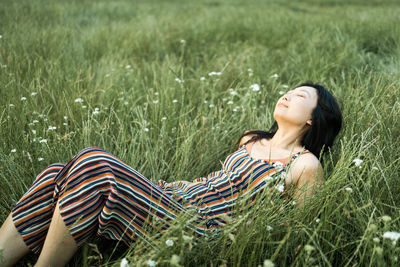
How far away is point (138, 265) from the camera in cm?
112

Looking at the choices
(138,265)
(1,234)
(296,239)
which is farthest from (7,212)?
(296,239)

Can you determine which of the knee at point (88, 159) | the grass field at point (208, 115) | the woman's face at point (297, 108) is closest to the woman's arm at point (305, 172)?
the grass field at point (208, 115)

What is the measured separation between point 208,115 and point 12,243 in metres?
1.57

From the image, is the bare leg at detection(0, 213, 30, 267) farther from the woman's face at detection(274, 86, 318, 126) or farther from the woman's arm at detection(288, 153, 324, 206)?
the woman's face at detection(274, 86, 318, 126)

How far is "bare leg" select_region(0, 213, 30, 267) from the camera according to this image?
4.89 ft

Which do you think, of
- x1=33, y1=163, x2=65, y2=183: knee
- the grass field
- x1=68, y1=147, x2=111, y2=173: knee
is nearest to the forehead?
the grass field

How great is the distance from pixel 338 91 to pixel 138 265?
6.88 feet

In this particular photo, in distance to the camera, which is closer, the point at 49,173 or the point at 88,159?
the point at 88,159

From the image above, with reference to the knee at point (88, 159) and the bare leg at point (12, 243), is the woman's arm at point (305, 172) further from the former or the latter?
the bare leg at point (12, 243)

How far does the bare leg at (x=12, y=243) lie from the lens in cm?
149

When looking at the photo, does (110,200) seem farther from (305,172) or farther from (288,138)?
(288,138)

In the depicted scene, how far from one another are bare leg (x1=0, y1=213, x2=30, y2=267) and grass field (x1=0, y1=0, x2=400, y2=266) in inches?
3.6

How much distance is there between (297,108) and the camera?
1.90 metres

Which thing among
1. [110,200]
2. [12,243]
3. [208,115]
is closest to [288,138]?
[208,115]
